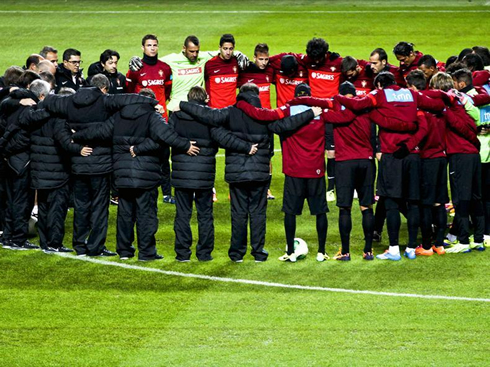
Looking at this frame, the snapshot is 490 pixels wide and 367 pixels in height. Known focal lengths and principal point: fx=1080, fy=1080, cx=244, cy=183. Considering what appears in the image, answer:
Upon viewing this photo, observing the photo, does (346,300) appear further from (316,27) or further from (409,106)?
(316,27)

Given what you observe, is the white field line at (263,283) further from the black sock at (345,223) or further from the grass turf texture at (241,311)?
the black sock at (345,223)

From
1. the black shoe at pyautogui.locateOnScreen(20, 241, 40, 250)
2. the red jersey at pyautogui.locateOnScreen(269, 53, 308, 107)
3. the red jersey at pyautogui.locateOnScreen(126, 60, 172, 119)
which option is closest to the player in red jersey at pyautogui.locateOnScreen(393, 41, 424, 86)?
the red jersey at pyautogui.locateOnScreen(269, 53, 308, 107)

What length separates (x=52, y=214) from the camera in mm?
13992

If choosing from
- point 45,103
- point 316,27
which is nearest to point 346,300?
point 45,103

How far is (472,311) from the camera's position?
38.6 ft

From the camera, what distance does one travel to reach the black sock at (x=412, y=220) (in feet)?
45.4

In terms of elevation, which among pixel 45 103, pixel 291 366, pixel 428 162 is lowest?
pixel 291 366

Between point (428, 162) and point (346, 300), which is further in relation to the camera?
point (428, 162)

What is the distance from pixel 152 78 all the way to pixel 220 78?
1.11 m

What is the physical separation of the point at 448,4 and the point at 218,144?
21879 mm

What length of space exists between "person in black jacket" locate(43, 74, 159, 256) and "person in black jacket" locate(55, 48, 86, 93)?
114 inches

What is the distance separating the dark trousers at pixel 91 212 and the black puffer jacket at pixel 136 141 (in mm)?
497

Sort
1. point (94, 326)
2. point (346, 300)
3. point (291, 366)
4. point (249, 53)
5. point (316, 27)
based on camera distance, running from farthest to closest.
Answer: point (316, 27) → point (249, 53) → point (346, 300) → point (94, 326) → point (291, 366)

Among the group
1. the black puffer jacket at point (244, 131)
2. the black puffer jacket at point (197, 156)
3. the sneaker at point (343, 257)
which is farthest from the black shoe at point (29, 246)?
the sneaker at point (343, 257)
